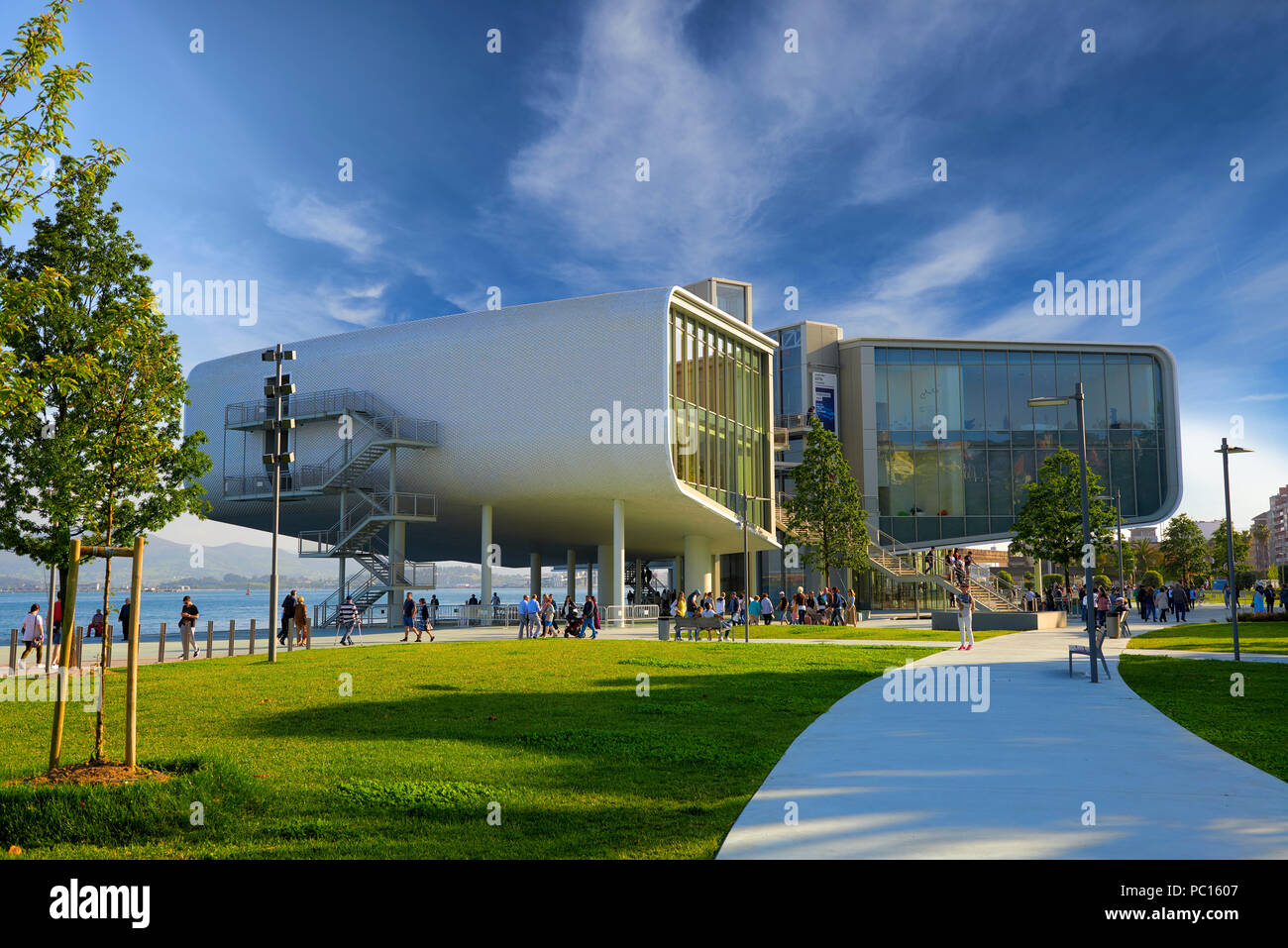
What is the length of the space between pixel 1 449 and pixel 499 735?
54.7 ft

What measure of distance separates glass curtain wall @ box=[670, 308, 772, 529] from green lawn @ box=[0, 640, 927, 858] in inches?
952

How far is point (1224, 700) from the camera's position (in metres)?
13.7

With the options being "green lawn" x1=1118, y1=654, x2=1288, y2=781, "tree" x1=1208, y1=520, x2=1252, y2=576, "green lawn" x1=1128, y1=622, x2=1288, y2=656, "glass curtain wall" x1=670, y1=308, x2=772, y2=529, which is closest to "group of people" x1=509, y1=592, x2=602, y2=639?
"glass curtain wall" x1=670, y1=308, x2=772, y2=529

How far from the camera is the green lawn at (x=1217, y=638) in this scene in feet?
79.2

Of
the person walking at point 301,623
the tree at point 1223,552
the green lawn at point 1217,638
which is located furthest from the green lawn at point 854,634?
the tree at point 1223,552

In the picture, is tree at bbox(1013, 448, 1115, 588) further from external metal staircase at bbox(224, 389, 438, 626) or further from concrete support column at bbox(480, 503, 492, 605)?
external metal staircase at bbox(224, 389, 438, 626)

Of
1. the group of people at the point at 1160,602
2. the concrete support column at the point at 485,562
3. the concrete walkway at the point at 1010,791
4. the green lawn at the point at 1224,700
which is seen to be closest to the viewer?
the concrete walkway at the point at 1010,791

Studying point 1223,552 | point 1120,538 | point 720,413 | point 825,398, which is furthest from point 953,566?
point 1223,552

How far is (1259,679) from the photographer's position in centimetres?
1630

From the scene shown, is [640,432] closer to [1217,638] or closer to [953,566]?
[953,566]

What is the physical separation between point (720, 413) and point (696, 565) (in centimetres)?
865

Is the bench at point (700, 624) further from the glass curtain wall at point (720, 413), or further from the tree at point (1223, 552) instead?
the tree at point (1223, 552)

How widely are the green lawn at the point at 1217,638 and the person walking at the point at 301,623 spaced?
23677 mm
